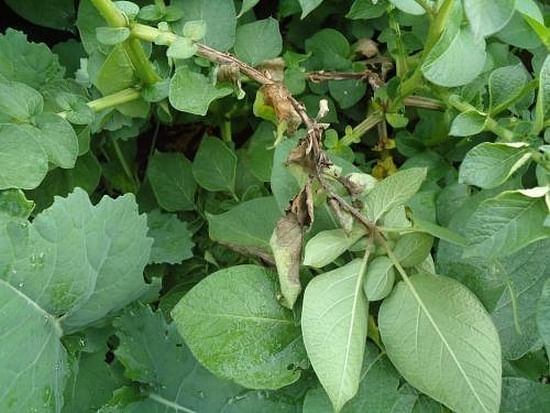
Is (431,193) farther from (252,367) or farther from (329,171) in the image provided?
(252,367)

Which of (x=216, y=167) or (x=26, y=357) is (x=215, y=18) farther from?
(x=26, y=357)

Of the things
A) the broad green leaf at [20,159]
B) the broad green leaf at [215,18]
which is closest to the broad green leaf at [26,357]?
the broad green leaf at [20,159]

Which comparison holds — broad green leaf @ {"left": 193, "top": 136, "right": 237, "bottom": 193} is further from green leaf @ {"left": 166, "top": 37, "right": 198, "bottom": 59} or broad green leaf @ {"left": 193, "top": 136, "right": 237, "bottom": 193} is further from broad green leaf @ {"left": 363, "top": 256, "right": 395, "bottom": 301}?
broad green leaf @ {"left": 363, "top": 256, "right": 395, "bottom": 301}

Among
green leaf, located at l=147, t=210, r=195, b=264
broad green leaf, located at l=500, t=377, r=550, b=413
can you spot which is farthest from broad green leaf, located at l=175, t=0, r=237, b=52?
broad green leaf, located at l=500, t=377, r=550, b=413

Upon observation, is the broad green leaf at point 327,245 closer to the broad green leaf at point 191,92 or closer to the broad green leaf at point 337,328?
the broad green leaf at point 337,328

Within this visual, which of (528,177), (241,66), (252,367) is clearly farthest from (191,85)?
(528,177)

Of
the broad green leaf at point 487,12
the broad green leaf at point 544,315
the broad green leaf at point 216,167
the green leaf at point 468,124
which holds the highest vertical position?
the broad green leaf at point 487,12

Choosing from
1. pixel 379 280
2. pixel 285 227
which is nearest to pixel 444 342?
pixel 379 280
